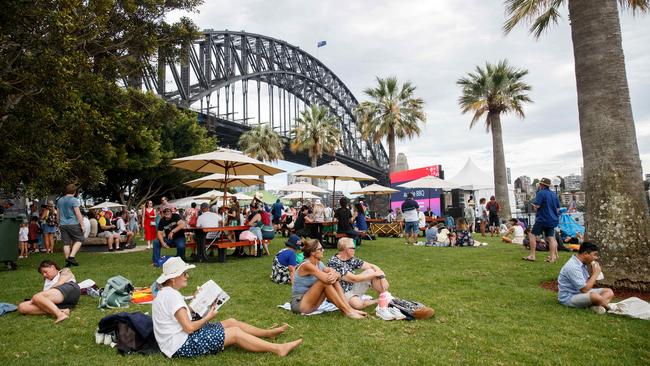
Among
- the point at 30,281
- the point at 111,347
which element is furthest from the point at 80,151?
the point at 111,347

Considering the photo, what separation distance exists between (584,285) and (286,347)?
13.1 ft

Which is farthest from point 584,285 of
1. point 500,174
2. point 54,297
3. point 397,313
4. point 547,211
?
point 500,174

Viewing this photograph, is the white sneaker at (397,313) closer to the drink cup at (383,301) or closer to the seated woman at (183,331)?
the drink cup at (383,301)

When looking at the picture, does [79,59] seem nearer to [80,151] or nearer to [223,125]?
[80,151]

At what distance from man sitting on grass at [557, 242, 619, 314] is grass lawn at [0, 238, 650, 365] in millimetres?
148

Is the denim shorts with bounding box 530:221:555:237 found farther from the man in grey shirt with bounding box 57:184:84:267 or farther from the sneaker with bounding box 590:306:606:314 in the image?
the man in grey shirt with bounding box 57:184:84:267

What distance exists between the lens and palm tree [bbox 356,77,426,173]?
30.8 m

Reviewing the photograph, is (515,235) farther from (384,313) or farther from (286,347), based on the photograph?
(286,347)

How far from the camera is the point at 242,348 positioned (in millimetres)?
3873

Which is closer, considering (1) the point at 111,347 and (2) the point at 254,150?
(1) the point at 111,347

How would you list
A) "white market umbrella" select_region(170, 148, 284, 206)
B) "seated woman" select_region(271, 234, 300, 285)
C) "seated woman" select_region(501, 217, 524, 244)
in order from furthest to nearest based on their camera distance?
"seated woman" select_region(501, 217, 524, 244)
"white market umbrella" select_region(170, 148, 284, 206)
"seated woman" select_region(271, 234, 300, 285)

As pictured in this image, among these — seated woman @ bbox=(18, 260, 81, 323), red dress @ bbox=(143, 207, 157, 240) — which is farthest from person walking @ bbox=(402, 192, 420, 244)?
seated woman @ bbox=(18, 260, 81, 323)

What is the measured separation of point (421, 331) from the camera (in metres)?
4.47

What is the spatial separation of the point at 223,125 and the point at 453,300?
165ft
